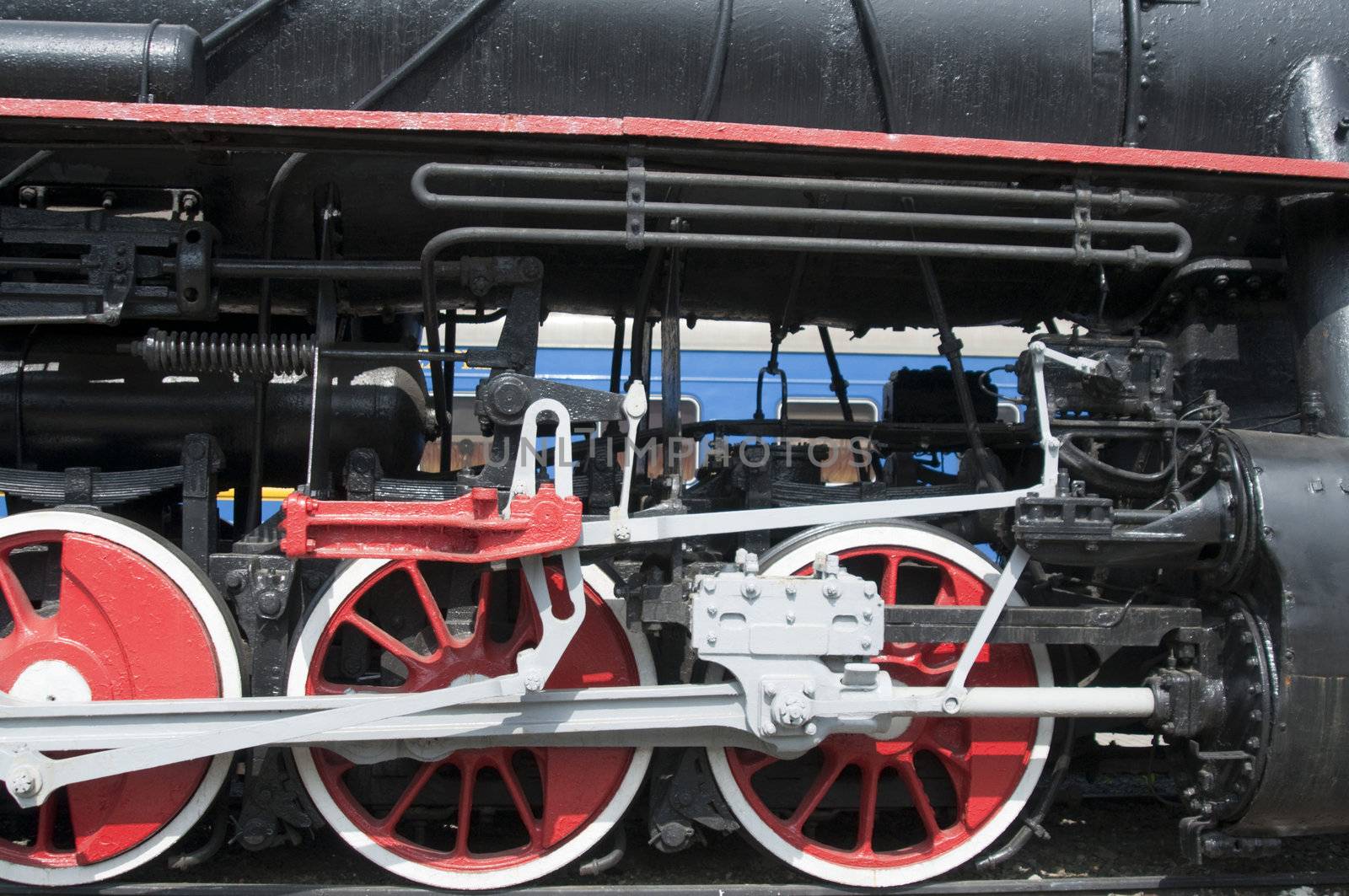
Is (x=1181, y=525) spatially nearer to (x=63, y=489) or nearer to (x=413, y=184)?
(x=413, y=184)

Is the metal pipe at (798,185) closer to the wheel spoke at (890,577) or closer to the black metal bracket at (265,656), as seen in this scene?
the wheel spoke at (890,577)

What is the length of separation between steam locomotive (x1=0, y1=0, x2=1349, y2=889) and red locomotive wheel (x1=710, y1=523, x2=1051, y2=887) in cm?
1

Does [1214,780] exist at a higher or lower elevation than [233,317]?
lower

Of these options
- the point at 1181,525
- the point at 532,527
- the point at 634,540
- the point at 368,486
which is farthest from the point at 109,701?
the point at 1181,525

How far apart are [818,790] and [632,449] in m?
1.14

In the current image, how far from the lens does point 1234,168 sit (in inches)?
97.3

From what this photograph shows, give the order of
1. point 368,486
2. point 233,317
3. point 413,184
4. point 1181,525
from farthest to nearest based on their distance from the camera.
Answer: point 233,317 < point 368,486 < point 1181,525 < point 413,184

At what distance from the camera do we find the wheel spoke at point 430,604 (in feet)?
8.79

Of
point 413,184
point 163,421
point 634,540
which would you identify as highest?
point 413,184

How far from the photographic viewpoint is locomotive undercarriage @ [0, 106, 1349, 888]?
8.13 feet

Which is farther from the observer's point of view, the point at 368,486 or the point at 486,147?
the point at 368,486

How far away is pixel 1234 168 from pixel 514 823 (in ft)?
9.28

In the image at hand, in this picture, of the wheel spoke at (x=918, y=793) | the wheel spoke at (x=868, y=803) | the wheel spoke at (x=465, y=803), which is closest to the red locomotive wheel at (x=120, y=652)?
the wheel spoke at (x=465, y=803)

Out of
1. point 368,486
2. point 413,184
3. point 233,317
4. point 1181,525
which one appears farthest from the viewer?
point 233,317
